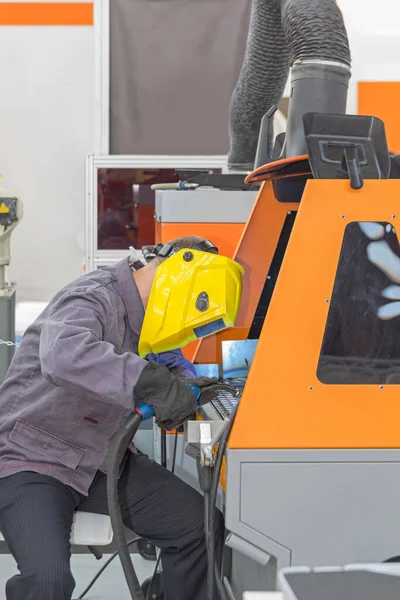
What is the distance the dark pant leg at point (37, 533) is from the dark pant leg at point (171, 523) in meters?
0.16

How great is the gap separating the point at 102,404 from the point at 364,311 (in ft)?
2.44

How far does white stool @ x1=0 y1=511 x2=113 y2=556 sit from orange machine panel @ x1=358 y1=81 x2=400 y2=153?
4.31 meters

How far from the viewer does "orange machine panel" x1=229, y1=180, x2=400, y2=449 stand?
4.58 ft

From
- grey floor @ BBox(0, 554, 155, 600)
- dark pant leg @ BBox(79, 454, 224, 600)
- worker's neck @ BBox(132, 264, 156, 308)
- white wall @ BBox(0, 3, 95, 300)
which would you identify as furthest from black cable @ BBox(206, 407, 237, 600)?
white wall @ BBox(0, 3, 95, 300)

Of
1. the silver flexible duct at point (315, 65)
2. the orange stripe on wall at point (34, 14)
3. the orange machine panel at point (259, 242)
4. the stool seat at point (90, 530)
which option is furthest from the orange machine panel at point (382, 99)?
the stool seat at point (90, 530)

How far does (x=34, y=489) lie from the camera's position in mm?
1802

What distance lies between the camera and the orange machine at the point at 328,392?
4.59ft

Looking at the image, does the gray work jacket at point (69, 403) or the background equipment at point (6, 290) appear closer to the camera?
the gray work jacket at point (69, 403)

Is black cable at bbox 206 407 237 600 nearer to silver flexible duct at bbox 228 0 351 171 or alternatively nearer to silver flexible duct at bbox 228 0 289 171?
silver flexible duct at bbox 228 0 351 171

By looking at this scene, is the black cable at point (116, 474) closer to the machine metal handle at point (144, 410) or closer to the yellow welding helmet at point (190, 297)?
the machine metal handle at point (144, 410)

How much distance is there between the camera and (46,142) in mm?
5508

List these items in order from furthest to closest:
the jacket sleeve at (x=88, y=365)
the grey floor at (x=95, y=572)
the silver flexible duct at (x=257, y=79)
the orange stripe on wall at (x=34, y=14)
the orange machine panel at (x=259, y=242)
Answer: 1. the orange stripe on wall at (x=34, y=14)
2. the silver flexible duct at (x=257, y=79)
3. the grey floor at (x=95, y=572)
4. the orange machine panel at (x=259, y=242)
5. the jacket sleeve at (x=88, y=365)

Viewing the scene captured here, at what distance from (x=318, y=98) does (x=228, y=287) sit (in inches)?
24.2

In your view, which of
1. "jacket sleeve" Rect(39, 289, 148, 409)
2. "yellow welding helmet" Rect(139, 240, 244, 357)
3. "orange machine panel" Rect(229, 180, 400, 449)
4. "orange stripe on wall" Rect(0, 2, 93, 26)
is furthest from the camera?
"orange stripe on wall" Rect(0, 2, 93, 26)
